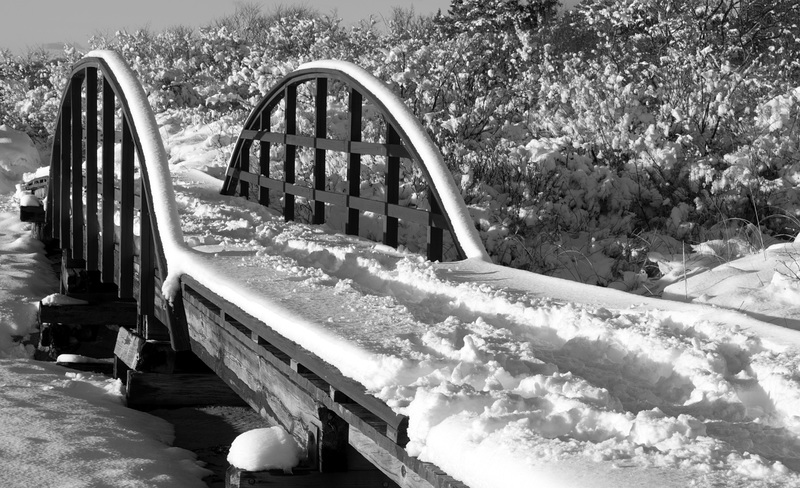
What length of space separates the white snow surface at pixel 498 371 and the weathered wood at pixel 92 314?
189 centimetres

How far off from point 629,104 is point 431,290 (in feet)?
21.7

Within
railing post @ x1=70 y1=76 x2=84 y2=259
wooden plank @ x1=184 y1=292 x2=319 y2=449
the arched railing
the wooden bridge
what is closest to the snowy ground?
the wooden bridge

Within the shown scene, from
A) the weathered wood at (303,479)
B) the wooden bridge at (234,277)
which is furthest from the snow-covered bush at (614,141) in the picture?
the weathered wood at (303,479)

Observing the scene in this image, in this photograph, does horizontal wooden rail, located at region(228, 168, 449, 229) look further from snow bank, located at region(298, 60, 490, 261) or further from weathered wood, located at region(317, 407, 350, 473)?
weathered wood, located at region(317, 407, 350, 473)

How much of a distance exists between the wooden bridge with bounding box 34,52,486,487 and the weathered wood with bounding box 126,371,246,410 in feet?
0.05

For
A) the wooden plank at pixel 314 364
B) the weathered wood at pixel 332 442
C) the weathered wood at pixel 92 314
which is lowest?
the weathered wood at pixel 92 314

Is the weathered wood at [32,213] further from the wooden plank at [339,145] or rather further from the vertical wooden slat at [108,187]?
the vertical wooden slat at [108,187]

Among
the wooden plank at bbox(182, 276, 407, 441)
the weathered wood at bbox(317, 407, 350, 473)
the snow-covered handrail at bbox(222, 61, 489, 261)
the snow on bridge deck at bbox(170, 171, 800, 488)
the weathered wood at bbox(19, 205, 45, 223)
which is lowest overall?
the weathered wood at bbox(19, 205, 45, 223)

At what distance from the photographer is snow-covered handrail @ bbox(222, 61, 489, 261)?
6.38 metres

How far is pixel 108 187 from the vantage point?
7.87 m

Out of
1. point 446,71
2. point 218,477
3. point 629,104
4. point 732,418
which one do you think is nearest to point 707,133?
point 629,104

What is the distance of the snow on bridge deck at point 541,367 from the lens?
2.46 meters

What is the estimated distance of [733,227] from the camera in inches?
362

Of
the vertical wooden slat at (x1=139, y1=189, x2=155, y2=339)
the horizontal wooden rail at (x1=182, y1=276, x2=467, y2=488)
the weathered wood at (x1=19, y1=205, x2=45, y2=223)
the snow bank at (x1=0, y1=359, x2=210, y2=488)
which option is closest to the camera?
the horizontal wooden rail at (x1=182, y1=276, x2=467, y2=488)
